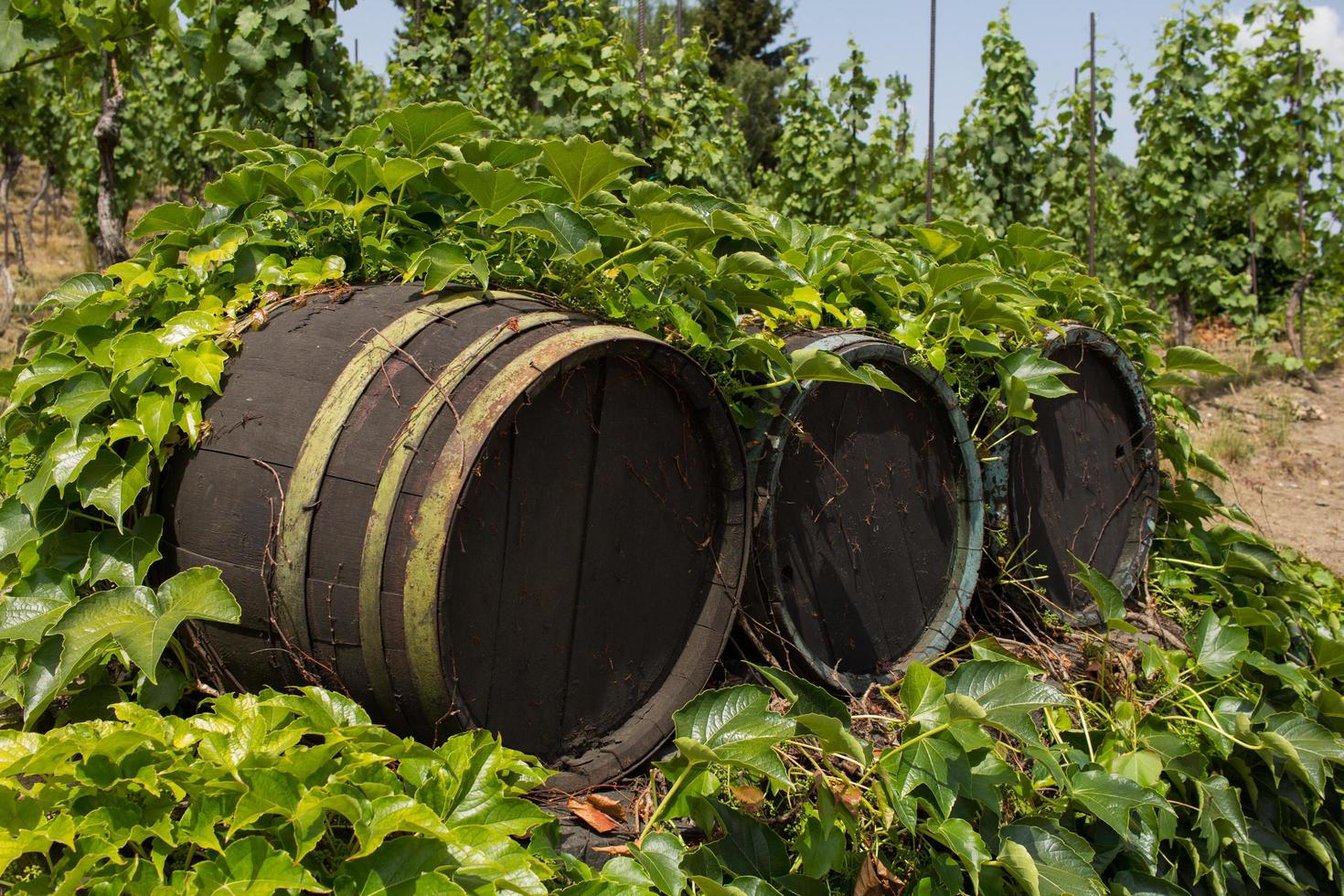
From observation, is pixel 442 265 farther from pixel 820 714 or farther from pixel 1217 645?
pixel 1217 645

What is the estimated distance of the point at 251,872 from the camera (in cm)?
110

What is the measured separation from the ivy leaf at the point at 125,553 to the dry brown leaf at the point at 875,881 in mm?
1221

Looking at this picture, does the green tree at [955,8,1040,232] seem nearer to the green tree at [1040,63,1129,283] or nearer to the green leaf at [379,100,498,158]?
the green tree at [1040,63,1129,283]

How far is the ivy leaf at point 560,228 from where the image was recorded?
177 cm

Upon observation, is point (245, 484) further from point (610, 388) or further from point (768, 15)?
point (768, 15)

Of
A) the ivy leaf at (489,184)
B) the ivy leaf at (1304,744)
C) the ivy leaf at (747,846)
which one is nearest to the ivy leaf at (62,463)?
the ivy leaf at (489,184)

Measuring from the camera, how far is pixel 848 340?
2.10 m

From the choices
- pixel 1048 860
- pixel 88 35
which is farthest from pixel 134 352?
pixel 88 35

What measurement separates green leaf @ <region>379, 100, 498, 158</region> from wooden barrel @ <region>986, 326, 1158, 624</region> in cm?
147

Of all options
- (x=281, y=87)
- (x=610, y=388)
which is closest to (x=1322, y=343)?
(x=281, y=87)

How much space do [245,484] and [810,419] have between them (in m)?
1.11

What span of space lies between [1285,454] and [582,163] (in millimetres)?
7669

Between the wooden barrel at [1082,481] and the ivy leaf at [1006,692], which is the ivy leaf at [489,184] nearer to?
the ivy leaf at [1006,692]

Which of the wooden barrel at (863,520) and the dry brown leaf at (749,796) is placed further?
the wooden barrel at (863,520)
